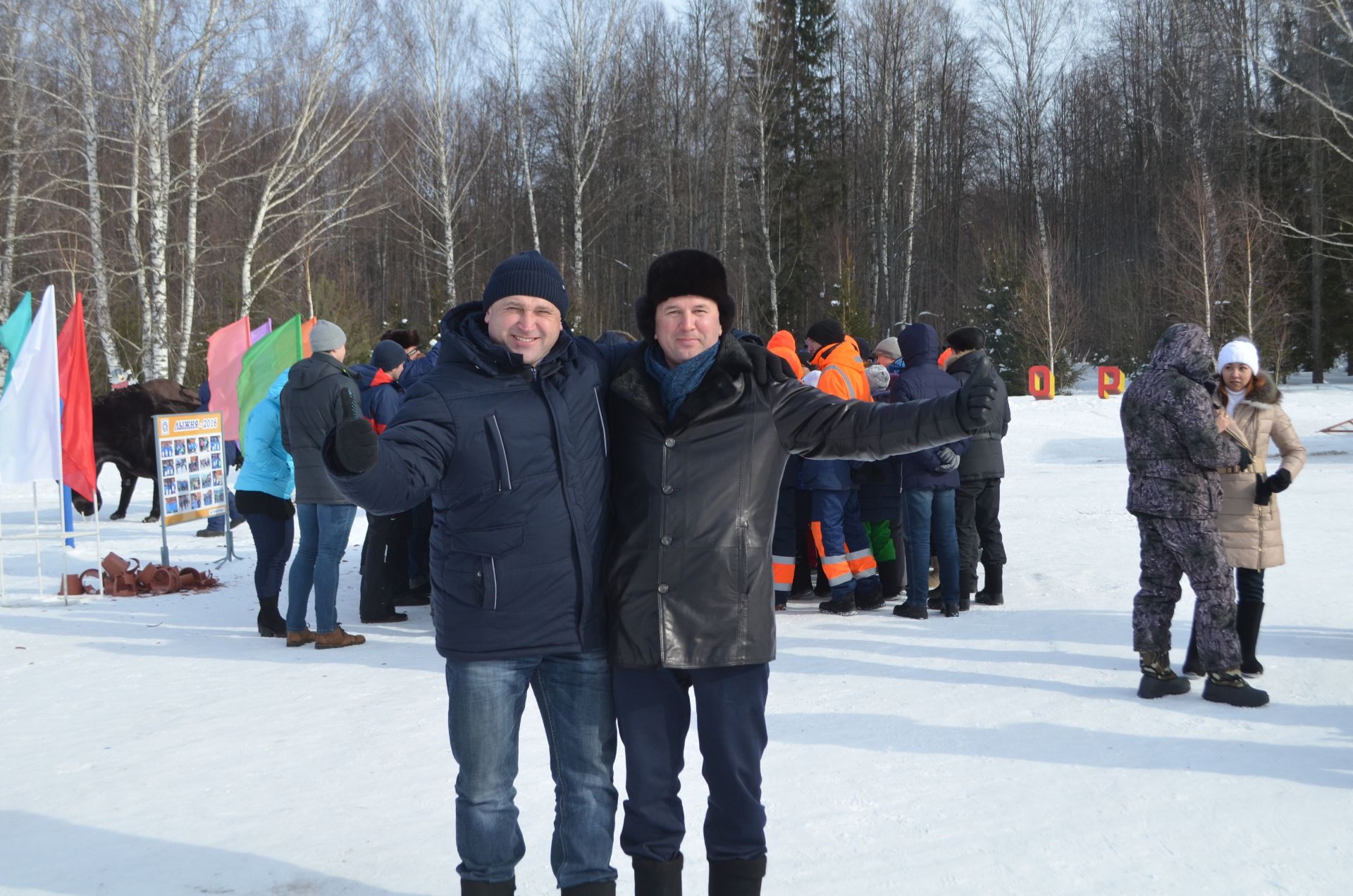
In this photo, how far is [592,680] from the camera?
272 cm

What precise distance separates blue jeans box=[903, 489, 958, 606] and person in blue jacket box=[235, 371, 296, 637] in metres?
3.87

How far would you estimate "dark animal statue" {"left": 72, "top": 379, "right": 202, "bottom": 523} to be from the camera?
12664 mm

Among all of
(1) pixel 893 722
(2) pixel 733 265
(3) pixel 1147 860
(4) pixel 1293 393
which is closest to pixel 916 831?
(3) pixel 1147 860

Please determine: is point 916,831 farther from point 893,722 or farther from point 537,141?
point 537,141

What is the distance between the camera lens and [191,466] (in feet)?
34.9

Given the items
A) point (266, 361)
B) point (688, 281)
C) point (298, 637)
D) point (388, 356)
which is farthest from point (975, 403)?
point (266, 361)

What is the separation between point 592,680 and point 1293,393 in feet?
80.0

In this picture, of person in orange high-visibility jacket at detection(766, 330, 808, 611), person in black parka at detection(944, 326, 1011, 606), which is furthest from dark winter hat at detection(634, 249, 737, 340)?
person in black parka at detection(944, 326, 1011, 606)

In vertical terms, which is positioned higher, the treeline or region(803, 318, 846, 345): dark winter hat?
the treeline

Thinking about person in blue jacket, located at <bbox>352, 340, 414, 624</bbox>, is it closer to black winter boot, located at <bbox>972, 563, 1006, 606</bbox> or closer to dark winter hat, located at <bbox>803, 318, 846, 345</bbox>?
dark winter hat, located at <bbox>803, 318, 846, 345</bbox>

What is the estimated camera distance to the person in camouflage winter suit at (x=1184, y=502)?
186 inches

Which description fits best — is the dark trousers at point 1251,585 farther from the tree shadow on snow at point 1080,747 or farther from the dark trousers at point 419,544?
the dark trousers at point 419,544

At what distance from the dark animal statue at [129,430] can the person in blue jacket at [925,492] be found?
9.32 m

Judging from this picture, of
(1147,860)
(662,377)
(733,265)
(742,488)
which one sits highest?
(733,265)
